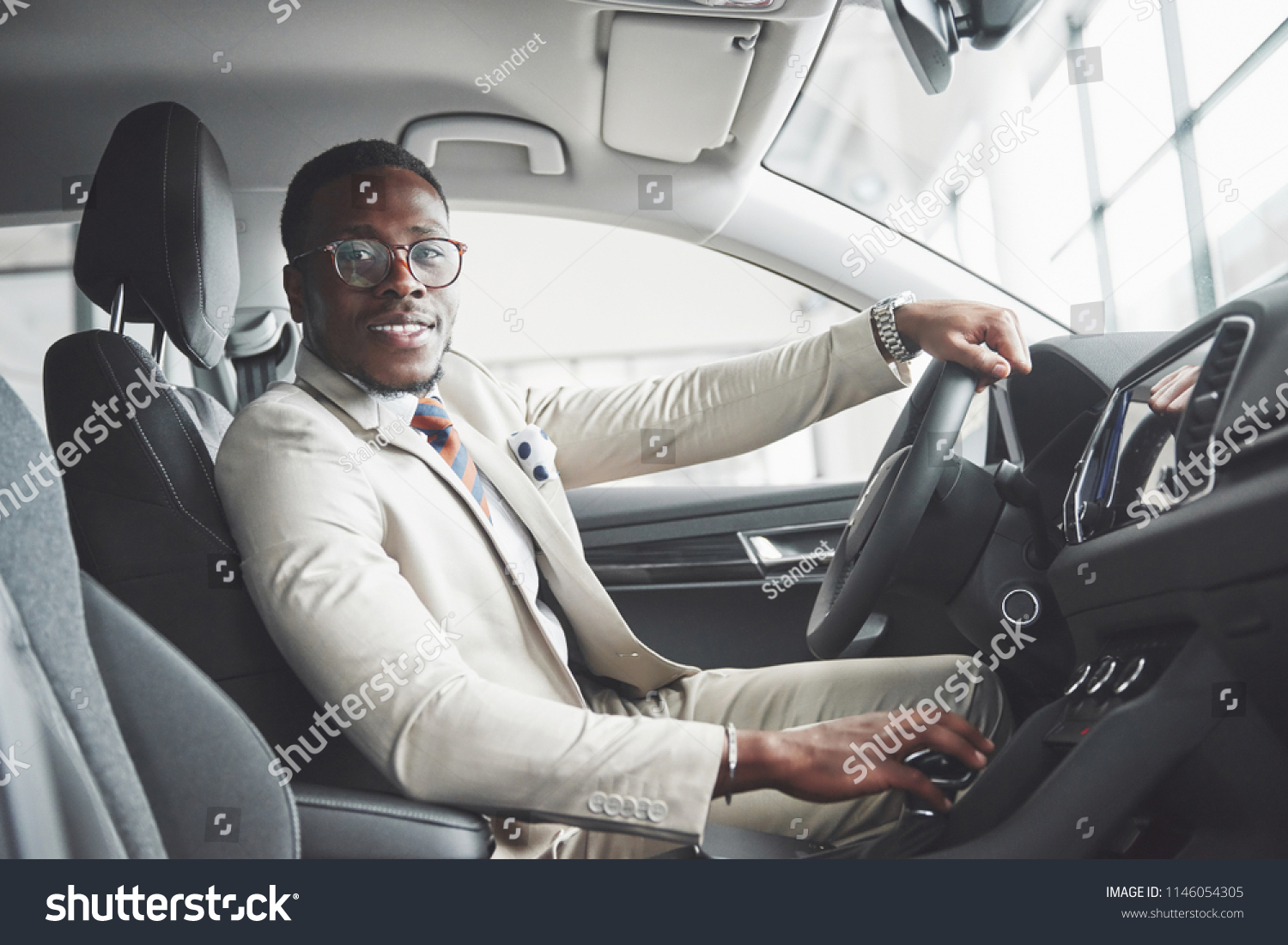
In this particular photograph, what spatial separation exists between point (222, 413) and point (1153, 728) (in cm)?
93

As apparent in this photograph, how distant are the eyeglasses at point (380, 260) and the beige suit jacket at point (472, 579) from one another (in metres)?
0.10

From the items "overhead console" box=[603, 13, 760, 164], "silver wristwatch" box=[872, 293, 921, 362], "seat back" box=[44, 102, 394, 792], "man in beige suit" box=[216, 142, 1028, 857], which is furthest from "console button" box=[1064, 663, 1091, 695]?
"overhead console" box=[603, 13, 760, 164]

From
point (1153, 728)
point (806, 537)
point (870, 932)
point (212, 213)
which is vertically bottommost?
point (870, 932)

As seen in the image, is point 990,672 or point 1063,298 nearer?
point 990,672

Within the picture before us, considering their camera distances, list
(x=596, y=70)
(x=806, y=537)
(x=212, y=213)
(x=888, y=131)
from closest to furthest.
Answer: (x=212, y=213)
(x=596, y=70)
(x=806, y=537)
(x=888, y=131)

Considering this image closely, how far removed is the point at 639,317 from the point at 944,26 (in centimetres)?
88

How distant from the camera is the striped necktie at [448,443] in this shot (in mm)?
1007

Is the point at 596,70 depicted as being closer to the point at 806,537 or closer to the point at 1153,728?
the point at 806,537

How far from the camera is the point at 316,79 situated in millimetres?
1227

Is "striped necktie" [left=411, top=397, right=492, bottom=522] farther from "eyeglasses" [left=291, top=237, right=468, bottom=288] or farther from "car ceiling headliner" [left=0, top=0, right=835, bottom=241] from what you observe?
"car ceiling headliner" [left=0, top=0, right=835, bottom=241]

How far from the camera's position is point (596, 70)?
121 cm

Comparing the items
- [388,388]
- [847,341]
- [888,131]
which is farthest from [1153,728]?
[888,131]
